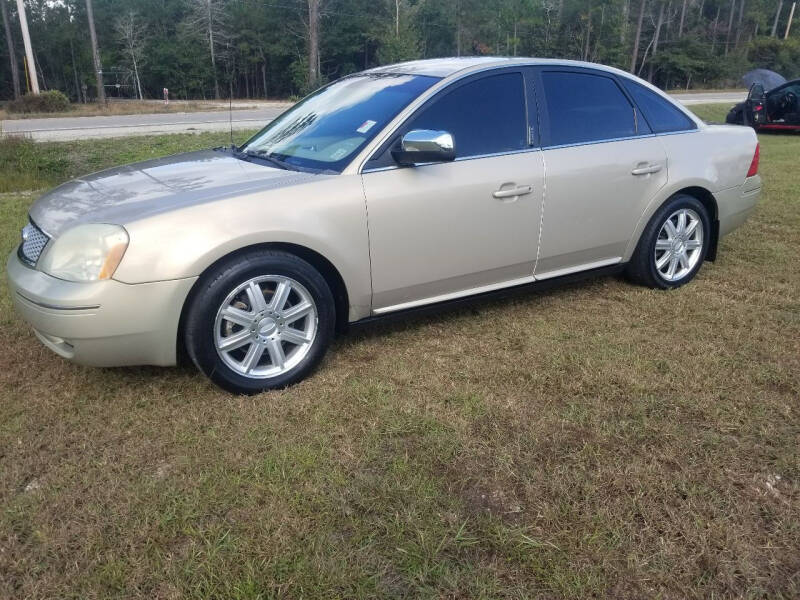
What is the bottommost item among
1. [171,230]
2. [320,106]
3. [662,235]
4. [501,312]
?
[501,312]

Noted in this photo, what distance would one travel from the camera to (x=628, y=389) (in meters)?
3.31

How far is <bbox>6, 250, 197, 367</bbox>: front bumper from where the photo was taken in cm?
288

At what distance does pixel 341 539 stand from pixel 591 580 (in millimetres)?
841

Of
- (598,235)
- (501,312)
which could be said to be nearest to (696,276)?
(598,235)

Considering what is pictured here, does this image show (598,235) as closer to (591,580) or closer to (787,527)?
→ (787,527)

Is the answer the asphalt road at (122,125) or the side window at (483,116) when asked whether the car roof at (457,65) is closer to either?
the side window at (483,116)

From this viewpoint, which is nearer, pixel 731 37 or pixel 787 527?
pixel 787 527

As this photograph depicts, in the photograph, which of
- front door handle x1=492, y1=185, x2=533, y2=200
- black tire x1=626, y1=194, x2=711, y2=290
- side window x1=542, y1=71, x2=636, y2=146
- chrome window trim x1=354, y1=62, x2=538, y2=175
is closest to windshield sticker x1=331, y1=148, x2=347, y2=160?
chrome window trim x1=354, y1=62, x2=538, y2=175

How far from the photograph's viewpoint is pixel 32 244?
326cm

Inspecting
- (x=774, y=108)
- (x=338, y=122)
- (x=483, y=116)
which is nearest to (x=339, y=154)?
(x=338, y=122)

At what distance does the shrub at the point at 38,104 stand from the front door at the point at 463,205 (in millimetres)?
25363

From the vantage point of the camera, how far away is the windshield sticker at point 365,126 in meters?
3.58

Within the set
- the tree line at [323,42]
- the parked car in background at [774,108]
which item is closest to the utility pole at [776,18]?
the tree line at [323,42]

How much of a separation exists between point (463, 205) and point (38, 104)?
25752mm
